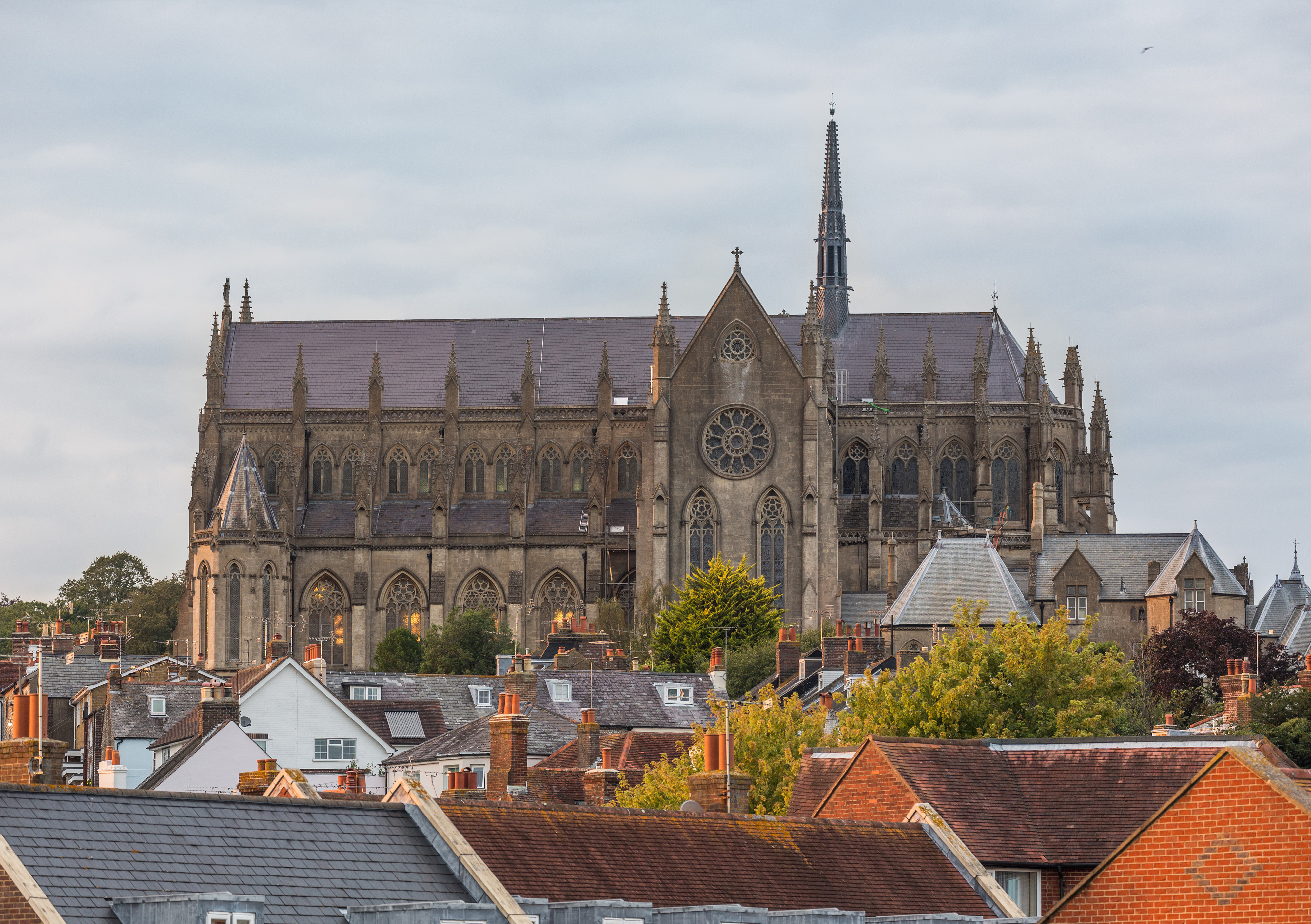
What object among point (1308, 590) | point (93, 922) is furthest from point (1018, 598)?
point (93, 922)

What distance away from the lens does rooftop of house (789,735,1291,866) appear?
104ft

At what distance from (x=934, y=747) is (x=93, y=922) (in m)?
14.1

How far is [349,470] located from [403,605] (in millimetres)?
8162

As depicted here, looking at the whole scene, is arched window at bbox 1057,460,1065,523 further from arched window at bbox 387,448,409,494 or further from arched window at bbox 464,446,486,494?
arched window at bbox 387,448,409,494

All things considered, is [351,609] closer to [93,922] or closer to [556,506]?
[556,506]

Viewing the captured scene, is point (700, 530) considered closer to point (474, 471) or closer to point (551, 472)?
point (551, 472)

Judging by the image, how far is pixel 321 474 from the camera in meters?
127

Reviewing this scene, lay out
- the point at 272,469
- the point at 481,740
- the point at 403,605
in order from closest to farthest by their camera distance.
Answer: the point at 481,740 → the point at 403,605 → the point at 272,469

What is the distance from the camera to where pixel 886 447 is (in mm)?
123188

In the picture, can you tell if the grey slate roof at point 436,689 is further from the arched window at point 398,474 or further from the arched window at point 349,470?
the arched window at point 398,474

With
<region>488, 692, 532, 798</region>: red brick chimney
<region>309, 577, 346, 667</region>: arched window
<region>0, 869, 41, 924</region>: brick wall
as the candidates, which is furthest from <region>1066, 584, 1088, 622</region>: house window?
<region>0, 869, 41, 924</region>: brick wall

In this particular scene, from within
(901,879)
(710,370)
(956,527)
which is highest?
(710,370)

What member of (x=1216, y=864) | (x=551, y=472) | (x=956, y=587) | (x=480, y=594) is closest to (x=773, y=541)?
(x=551, y=472)

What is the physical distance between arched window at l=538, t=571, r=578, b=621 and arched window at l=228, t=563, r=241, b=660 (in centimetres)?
1394
